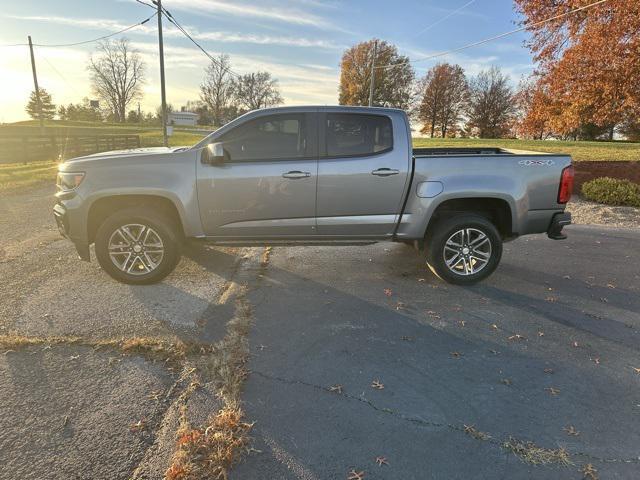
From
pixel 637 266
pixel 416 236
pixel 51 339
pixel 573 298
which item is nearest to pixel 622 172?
pixel 637 266

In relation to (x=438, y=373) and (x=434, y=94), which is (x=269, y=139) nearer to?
(x=438, y=373)

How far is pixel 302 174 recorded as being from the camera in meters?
4.28

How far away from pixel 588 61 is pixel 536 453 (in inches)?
524

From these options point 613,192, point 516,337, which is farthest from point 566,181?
point 613,192

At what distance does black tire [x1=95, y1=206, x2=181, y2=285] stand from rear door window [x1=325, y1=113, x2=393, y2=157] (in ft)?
6.37

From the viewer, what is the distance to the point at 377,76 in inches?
2452

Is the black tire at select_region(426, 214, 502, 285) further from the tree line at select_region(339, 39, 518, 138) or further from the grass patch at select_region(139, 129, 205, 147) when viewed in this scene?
the tree line at select_region(339, 39, 518, 138)

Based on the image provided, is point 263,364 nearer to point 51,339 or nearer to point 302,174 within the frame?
point 51,339

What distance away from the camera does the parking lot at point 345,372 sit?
86.0 inches

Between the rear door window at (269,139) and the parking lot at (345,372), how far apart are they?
1.45 m

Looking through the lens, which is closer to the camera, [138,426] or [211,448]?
[211,448]

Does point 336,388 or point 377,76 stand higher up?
point 377,76

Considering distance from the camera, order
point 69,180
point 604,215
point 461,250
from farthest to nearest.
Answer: point 604,215, point 461,250, point 69,180

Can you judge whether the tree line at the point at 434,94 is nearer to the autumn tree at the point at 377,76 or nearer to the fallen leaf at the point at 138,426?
the autumn tree at the point at 377,76
